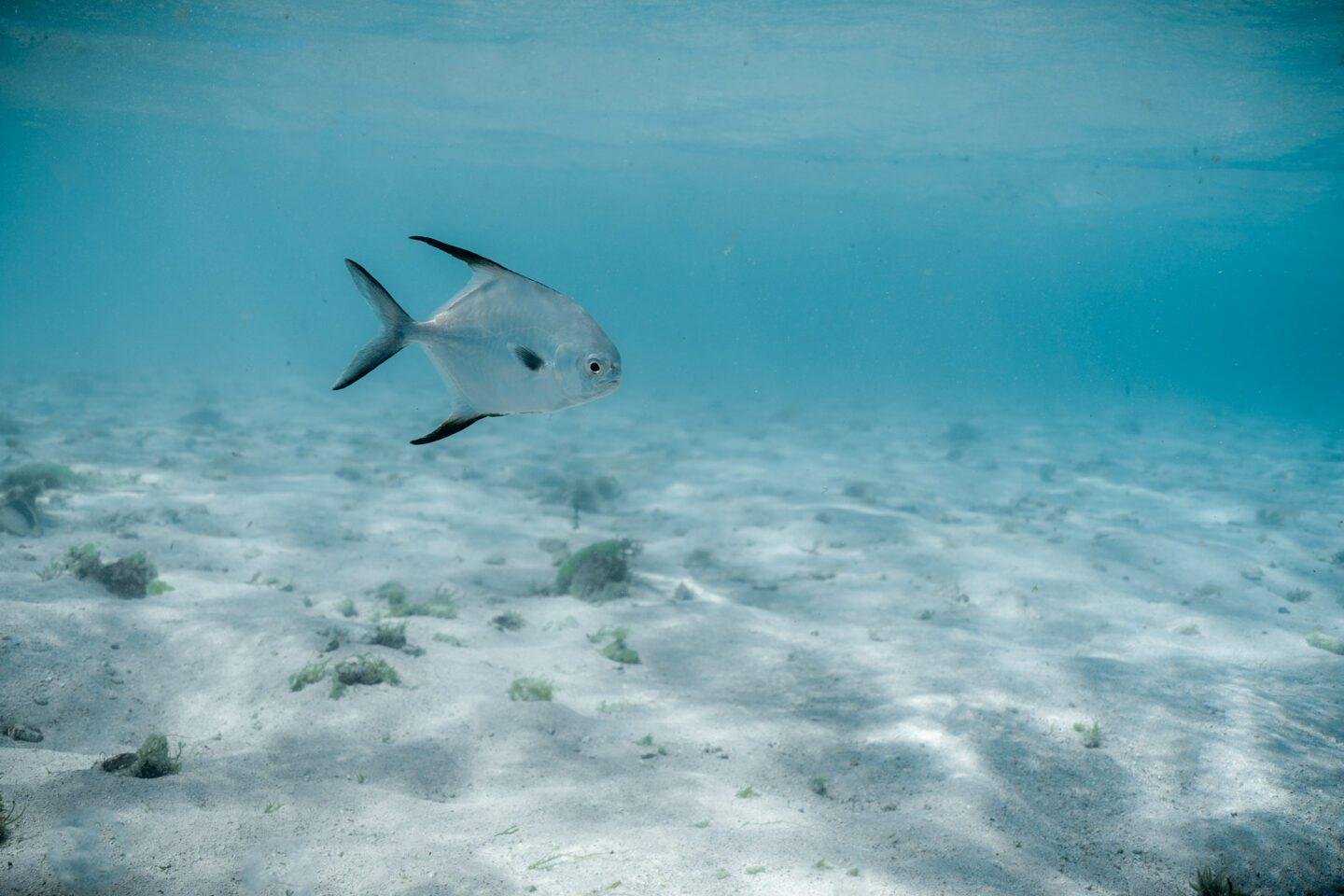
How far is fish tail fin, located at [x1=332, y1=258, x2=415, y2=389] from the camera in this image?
2410 millimetres

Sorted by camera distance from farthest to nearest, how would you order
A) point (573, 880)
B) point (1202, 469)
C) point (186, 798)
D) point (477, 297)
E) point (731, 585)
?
point (1202, 469) < point (731, 585) < point (186, 798) < point (573, 880) < point (477, 297)

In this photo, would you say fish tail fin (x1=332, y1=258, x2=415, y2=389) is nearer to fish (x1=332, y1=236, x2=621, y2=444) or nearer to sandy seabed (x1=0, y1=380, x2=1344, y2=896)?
fish (x1=332, y1=236, x2=621, y2=444)

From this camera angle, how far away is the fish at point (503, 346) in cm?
236

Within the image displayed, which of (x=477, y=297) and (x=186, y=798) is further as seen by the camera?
(x=186, y=798)

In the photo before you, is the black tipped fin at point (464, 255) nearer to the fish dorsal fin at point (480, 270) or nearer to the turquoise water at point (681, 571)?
the fish dorsal fin at point (480, 270)

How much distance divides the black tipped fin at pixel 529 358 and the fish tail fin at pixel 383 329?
419 millimetres

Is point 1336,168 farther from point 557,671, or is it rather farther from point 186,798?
point 186,798

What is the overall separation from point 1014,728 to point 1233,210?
5474cm

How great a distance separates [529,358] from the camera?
2.33 meters

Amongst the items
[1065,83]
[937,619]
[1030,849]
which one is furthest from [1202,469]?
[1030,849]

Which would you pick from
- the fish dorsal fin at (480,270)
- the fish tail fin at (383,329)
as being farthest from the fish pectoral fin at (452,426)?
the fish dorsal fin at (480,270)

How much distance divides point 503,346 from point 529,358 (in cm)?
14

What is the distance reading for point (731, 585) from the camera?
28.4 ft

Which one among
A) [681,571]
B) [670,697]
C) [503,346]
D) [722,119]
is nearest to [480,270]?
[503,346]
